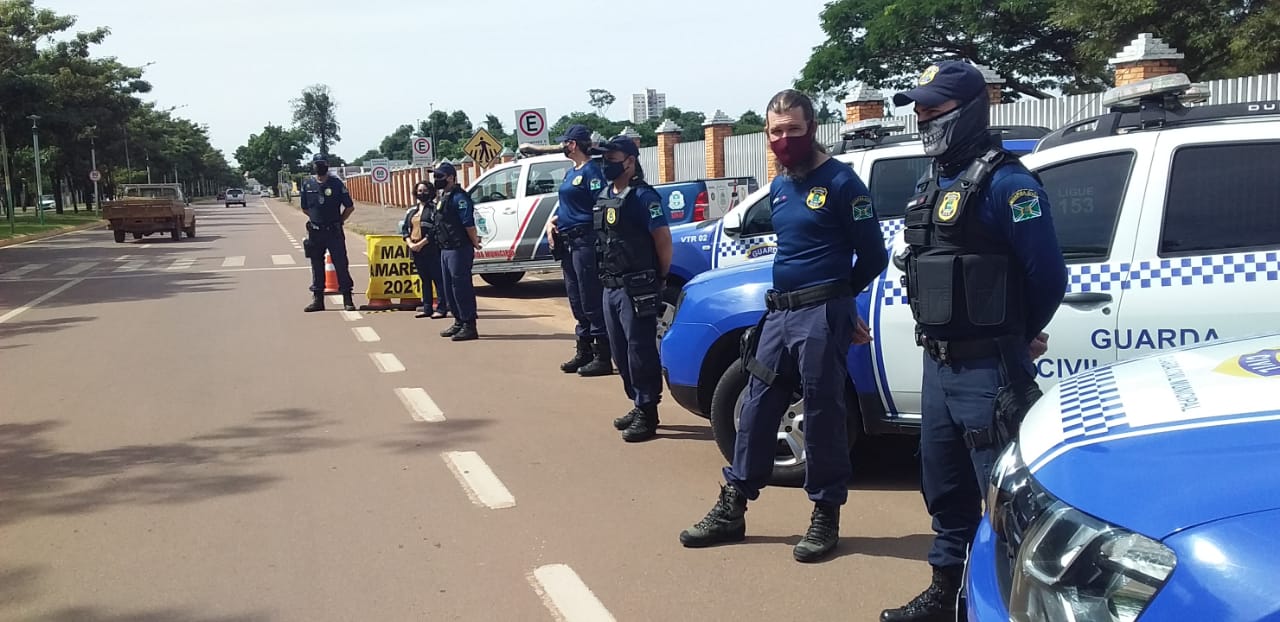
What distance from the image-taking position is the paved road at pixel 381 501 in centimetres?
419

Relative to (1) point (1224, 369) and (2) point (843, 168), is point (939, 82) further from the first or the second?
(1) point (1224, 369)

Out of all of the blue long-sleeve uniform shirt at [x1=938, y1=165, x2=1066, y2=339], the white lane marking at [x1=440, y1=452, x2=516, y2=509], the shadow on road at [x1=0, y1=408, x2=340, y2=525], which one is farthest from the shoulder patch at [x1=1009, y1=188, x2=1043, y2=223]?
the shadow on road at [x1=0, y1=408, x2=340, y2=525]

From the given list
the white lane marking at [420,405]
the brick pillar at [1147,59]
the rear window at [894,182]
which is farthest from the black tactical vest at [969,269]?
the brick pillar at [1147,59]

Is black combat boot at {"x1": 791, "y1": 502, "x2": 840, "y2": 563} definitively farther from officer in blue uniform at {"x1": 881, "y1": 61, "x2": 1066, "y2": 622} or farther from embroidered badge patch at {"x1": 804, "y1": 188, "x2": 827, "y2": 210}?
embroidered badge patch at {"x1": 804, "y1": 188, "x2": 827, "y2": 210}

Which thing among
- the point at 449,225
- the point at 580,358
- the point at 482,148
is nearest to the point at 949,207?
the point at 580,358

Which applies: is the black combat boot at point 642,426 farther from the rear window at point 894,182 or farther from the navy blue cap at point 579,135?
the rear window at point 894,182

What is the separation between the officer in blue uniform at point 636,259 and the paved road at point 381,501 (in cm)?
34

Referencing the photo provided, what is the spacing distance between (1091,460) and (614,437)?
4667 millimetres

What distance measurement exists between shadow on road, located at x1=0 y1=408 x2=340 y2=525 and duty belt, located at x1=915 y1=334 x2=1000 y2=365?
3.78 m

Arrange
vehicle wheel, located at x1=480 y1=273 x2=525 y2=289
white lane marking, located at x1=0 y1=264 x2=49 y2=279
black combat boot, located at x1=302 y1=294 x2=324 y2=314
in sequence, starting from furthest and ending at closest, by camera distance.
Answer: white lane marking, located at x1=0 y1=264 x2=49 y2=279, vehicle wheel, located at x1=480 y1=273 x2=525 y2=289, black combat boot, located at x1=302 y1=294 x2=324 y2=314

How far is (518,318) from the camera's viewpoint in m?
12.8

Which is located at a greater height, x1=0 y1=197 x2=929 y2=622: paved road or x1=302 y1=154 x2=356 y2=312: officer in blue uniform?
x1=302 y1=154 x2=356 y2=312: officer in blue uniform

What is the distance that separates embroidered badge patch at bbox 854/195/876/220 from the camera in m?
4.28

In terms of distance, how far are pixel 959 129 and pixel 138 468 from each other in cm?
496
